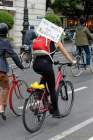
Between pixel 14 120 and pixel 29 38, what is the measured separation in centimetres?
1157

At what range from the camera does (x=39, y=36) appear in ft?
27.9

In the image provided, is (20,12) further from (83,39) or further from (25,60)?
(83,39)

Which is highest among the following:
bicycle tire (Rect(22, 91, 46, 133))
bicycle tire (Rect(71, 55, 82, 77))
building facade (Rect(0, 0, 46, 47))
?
bicycle tire (Rect(22, 91, 46, 133))

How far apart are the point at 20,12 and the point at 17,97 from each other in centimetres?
A: 2649

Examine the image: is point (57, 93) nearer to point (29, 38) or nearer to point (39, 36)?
point (39, 36)

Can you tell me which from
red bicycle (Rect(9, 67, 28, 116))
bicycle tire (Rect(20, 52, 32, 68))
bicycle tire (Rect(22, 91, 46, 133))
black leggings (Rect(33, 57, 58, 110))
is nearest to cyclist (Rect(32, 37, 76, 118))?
black leggings (Rect(33, 57, 58, 110))

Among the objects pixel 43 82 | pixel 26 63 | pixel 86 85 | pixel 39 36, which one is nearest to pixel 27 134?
pixel 43 82

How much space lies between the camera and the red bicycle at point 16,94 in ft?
30.1

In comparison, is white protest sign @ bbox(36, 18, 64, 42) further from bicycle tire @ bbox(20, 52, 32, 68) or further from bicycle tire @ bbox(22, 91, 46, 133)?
bicycle tire @ bbox(20, 52, 32, 68)

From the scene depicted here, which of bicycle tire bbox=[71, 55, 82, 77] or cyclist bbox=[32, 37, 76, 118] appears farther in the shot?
bicycle tire bbox=[71, 55, 82, 77]

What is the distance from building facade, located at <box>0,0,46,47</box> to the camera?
3472 cm

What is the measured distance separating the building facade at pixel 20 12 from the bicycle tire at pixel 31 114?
1020 inches

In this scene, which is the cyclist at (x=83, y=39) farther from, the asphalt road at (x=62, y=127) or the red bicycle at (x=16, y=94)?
the red bicycle at (x=16, y=94)

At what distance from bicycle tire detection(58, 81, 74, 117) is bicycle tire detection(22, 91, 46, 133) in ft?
3.17
